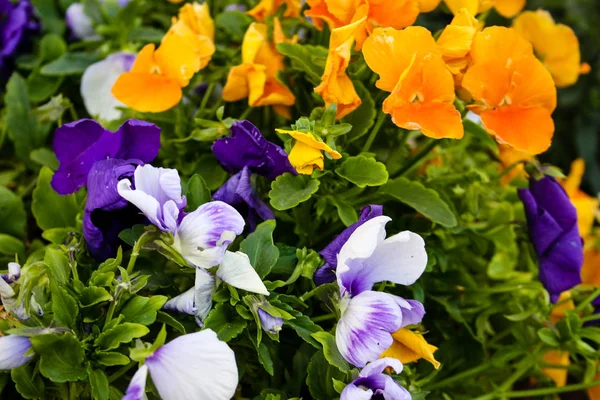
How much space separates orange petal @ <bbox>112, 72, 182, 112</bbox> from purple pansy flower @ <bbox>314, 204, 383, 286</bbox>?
23cm

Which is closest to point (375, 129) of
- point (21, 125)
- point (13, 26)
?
point (21, 125)

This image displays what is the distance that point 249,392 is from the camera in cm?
62

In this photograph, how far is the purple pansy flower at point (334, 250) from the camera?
53cm

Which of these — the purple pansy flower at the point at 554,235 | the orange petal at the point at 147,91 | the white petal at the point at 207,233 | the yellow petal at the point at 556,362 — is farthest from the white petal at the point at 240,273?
the yellow petal at the point at 556,362

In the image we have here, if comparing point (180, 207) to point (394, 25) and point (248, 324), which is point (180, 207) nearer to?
point (248, 324)

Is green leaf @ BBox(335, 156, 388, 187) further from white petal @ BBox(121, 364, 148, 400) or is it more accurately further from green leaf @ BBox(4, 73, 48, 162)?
green leaf @ BBox(4, 73, 48, 162)

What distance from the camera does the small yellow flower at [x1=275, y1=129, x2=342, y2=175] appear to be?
1.74ft

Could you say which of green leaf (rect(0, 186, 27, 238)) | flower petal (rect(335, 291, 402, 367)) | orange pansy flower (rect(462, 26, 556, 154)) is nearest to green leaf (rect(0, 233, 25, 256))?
green leaf (rect(0, 186, 27, 238))

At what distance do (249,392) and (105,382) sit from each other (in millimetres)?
190

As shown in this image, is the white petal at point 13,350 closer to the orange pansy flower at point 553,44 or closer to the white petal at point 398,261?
the white petal at point 398,261

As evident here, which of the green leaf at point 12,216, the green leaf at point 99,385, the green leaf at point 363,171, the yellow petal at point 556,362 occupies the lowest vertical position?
the yellow petal at point 556,362

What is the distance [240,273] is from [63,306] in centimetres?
14

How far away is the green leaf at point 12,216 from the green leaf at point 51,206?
1.8 inches

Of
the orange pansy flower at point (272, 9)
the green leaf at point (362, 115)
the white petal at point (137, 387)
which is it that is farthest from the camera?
the orange pansy flower at point (272, 9)
